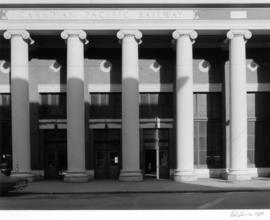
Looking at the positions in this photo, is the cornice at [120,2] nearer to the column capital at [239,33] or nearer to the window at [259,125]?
the column capital at [239,33]

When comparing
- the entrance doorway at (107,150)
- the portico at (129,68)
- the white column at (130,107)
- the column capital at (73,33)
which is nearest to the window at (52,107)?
the entrance doorway at (107,150)

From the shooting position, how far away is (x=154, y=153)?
3114 cm

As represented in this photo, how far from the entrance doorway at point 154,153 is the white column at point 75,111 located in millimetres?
4912

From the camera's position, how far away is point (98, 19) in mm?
27656

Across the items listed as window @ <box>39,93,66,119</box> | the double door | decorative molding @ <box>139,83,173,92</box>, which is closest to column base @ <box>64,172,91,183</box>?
the double door

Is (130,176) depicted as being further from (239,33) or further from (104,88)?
(239,33)

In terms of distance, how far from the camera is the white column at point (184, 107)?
27578 millimetres

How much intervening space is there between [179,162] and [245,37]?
8181 mm

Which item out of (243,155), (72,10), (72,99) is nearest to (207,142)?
(243,155)

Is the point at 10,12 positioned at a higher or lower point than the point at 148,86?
higher

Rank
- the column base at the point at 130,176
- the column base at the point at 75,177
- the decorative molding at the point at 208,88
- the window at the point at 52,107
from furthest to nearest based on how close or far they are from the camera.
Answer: the decorative molding at the point at 208,88 < the window at the point at 52,107 < the column base at the point at 130,176 < the column base at the point at 75,177

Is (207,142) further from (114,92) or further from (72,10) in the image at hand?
(72,10)

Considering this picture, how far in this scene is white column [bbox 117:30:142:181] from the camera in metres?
27.7
